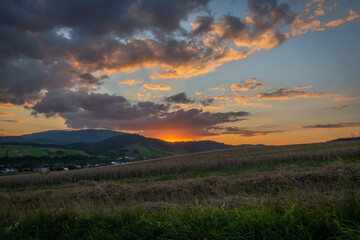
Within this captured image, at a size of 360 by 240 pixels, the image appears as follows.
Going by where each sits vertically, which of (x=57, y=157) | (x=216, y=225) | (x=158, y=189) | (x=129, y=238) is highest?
(x=216, y=225)

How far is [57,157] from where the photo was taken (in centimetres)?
12556

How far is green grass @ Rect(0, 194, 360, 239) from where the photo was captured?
3.89 metres

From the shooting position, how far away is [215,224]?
14.7 feet

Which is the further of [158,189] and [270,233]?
[158,189]

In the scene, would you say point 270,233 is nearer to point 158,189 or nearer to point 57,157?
point 158,189

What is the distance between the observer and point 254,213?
4.59 m

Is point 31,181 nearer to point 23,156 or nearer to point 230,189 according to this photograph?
point 230,189

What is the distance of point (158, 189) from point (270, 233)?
10.8 m

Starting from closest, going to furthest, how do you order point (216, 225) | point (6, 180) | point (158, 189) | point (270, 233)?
point (270, 233) → point (216, 225) → point (158, 189) → point (6, 180)

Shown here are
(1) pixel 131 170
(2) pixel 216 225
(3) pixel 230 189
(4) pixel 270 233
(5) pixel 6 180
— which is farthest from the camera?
(5) pixel 6 180

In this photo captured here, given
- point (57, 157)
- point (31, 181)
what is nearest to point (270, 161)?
point (31, 181)

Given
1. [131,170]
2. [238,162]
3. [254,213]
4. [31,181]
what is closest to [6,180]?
[31,181]

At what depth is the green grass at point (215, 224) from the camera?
3.89 meters

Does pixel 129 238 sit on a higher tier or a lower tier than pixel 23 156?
higher
